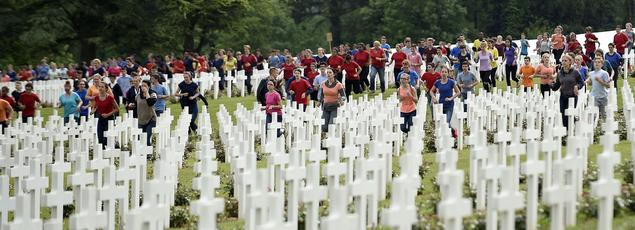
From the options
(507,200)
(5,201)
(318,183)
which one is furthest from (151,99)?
(507,200)

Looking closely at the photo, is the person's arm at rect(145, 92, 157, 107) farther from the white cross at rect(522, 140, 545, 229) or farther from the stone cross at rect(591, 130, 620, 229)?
the stone cross at rect(591, 130, 620, 229)

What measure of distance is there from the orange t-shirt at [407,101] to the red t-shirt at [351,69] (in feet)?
31.5

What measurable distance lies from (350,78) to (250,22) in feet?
113

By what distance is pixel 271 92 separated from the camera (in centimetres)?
2283

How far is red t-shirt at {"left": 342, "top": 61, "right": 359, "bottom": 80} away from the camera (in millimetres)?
31156

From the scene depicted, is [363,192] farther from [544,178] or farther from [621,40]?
[621,40]

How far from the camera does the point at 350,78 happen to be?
1234 inches

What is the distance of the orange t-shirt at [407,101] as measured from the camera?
21406mm

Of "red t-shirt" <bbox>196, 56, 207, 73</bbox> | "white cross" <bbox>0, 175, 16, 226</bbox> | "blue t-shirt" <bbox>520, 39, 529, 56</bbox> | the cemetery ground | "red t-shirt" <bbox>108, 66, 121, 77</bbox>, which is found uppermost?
"blue t-shirt" <bbox>520, 39, 529, 56</bbox>

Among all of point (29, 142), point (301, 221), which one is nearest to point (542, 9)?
point (29, 142)

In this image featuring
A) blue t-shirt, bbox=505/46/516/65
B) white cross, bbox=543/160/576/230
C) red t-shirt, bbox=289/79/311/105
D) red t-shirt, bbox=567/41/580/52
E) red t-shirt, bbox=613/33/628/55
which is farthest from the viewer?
red t-shirt, bbox=613/33/628/55

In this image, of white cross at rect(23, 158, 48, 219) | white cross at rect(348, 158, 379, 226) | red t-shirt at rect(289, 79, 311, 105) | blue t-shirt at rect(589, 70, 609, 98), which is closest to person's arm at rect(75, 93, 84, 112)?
red t-shirt at rect(289, 79, 311, 105)

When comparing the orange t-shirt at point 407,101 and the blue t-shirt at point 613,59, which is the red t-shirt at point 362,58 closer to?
the blue t-shirt at point 613,59

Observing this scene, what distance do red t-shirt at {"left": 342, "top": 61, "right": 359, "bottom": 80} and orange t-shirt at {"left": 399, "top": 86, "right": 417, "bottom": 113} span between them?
31.5 feet
